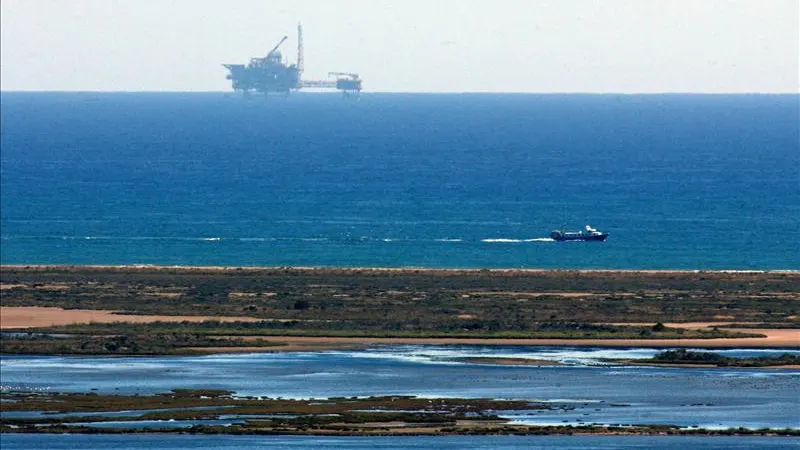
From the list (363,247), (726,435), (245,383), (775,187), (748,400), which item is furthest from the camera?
(775,187)

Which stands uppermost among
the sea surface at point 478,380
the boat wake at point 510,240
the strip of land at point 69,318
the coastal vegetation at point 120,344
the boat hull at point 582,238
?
the sea surface at point 478,380

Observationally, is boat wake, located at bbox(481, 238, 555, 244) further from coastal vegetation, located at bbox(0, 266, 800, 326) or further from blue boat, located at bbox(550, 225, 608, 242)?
coastal vegetation, located at bbox(0, 266, 800, 326)

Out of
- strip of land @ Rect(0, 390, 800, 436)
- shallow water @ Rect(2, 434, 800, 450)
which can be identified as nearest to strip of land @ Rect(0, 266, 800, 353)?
strip of land @ Rect(0, 390, 800, 436)

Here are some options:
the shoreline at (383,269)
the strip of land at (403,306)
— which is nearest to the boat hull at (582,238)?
the shoreline at (383,269)

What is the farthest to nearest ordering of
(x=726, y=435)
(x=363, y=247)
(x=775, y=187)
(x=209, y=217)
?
(x=775, y=187) < (x=209, y=217) < (x=363, y=247) < (x=726, y=435)

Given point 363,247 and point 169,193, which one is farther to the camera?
point 169,193

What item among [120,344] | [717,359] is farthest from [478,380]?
[120,344]

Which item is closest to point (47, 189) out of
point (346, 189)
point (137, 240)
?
point (346, 189)

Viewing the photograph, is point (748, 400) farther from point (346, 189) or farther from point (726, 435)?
point (346, 189)

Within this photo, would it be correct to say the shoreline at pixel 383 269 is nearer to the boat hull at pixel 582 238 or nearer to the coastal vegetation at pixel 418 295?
the coastal vegetation at pixel 418 295
